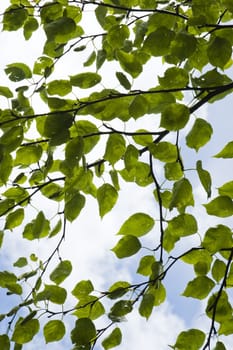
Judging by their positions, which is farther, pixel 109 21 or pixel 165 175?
pixel 109 21

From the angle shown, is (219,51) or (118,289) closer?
(219,51)

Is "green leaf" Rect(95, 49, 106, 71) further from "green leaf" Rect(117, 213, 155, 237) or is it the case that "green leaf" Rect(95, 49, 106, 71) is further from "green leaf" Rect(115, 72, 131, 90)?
"green leaf" Rect(117, 213, 155, 237)

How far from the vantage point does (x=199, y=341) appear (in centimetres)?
163

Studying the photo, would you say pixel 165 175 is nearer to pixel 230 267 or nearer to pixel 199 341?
pixel 230 267

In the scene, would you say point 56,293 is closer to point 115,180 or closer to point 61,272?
point 61,272

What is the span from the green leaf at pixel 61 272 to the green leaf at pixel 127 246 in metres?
0.29

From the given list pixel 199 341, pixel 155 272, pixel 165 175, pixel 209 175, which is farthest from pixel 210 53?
pixel 199 341

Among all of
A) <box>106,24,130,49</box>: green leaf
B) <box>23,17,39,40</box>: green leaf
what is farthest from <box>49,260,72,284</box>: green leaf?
<box>23,17,39,40</box>: green leaf

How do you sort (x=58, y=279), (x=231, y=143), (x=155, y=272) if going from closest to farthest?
(x=231, y=143), (x=155, y=272), (x=58, y=279)

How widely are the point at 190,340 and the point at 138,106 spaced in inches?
31.3

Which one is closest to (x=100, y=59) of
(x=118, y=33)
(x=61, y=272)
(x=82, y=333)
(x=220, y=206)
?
(x=118, y=33)

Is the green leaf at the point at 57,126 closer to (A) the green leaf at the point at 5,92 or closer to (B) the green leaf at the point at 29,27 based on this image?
(A) the green leaf at the point at 5,92

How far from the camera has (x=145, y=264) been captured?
178 centimetres

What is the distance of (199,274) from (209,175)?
0.39m
